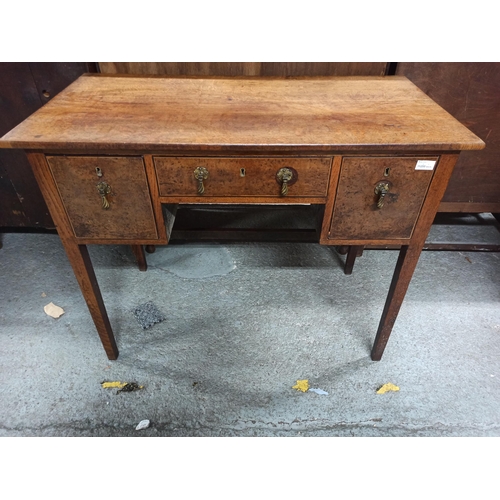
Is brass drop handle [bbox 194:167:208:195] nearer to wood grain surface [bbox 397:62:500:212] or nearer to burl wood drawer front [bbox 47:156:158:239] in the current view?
burl wood drawer front [bbox 47:156:158:239]

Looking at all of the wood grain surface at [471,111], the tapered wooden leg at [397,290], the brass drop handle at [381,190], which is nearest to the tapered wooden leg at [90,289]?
the brass drop handle at [381,190]

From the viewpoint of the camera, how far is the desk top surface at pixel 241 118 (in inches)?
41.4

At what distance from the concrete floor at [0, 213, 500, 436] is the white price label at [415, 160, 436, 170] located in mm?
939

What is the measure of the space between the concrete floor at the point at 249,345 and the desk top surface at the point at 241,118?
999 mm

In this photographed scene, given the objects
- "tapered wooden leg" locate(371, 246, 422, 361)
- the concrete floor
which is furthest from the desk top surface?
the concrete floor

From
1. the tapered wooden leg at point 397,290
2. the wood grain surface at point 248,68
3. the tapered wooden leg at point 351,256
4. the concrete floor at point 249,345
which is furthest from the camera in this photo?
the tapered wooden leg at point 351,256

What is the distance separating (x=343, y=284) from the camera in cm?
205

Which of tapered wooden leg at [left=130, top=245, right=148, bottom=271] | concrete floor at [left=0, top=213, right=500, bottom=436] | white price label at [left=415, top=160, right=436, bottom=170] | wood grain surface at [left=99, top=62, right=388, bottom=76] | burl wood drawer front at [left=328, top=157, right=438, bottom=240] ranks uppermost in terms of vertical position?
wood grain surface at [left=99, top=62, right=388, bottom=76]

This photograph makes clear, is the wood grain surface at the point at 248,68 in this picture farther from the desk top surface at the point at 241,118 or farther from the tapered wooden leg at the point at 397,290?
the tapered wooden leg at the point at 397,290

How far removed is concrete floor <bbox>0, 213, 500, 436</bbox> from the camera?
1463 millimetres

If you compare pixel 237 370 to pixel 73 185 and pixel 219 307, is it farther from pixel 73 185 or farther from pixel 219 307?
pixel 73 185

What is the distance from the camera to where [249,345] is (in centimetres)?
173

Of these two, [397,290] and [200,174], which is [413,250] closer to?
[397,290]

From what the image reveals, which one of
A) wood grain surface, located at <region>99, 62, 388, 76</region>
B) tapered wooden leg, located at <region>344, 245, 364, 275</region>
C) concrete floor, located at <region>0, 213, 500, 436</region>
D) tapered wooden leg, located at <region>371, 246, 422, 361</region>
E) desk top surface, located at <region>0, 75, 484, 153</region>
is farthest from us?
tapered wooden leg, located at <region>344, 245, 364, 275</region>
